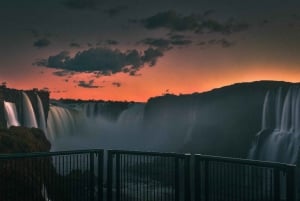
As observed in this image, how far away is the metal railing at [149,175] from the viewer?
31.9ft

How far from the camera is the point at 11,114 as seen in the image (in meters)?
62.2

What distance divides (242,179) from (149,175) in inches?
97.3

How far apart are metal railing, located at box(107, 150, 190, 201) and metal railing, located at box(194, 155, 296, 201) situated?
1.84 feet

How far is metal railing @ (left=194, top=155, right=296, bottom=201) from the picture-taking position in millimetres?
7602

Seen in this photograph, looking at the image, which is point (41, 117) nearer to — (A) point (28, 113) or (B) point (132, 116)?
(A) point (28, 113)

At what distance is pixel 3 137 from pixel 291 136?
127 ft

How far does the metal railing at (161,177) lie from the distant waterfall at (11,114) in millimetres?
50260

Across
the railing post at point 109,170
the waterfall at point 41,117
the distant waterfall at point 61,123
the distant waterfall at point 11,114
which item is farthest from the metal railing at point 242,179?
the distant waterfall at point 61,123

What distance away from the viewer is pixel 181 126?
102 meters

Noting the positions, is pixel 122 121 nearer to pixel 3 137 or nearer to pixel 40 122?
pixel 40 122

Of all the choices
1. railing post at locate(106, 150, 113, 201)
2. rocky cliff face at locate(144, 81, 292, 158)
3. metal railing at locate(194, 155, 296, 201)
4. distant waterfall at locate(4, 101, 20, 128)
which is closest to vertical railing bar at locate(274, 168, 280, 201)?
metal railing at locate(194, 155, 296, 201)

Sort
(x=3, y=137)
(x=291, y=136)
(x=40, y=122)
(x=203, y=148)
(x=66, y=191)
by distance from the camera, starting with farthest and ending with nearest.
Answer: (x=203, y=148) → (x=40, y=122) → (x=291, y=136) → (x=3, y=137) → (x=66, y=191)

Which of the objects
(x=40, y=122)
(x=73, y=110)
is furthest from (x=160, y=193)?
(x=73, y=110)

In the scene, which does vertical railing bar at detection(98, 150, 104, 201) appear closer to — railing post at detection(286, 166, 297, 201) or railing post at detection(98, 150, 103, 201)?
railing post at detection(98, 150, 103, 201)
